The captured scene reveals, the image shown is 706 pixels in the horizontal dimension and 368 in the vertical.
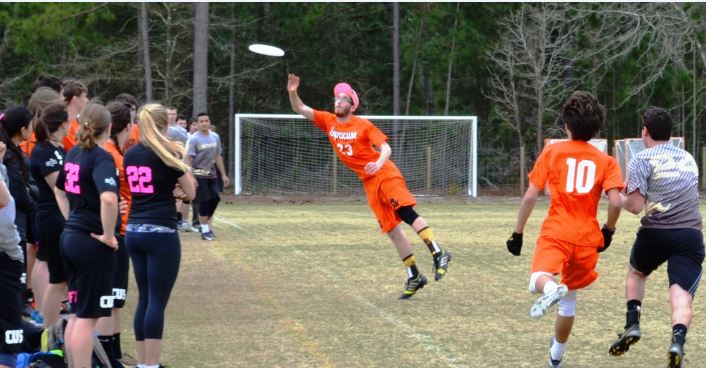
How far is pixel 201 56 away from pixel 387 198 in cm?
2521

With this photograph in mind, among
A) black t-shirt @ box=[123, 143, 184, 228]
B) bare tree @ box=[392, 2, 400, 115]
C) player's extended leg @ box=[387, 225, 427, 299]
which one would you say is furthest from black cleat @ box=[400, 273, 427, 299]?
bare tree @ box=[392, 2, 400, 115]

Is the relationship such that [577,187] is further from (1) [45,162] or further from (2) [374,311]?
(1) [45,162]

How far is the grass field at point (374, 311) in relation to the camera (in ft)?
24.1

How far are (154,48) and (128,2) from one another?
101 inches

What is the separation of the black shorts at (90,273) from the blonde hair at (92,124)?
1.81 ft

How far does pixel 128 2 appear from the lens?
35.9 metres

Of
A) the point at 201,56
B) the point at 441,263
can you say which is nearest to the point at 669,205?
the point at 441,263


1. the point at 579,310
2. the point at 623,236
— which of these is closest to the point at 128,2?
the point at 623,236

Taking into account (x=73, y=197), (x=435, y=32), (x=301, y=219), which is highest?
(x=435, y=32)

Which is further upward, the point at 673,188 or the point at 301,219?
the point at 673,188

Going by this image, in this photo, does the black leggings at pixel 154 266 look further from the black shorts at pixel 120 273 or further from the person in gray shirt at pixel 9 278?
the person in gray shirt at pixel 9 278

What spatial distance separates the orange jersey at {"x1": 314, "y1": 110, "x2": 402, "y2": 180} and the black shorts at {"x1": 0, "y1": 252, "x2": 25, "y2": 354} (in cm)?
484


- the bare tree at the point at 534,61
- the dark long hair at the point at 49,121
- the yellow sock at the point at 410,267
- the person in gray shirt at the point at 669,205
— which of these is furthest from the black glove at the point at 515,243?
the bare tree at the point at 534,61

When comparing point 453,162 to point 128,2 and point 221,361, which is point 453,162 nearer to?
point 128,2
